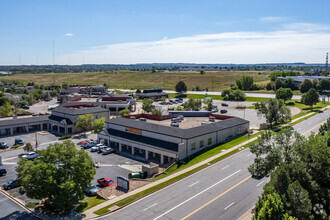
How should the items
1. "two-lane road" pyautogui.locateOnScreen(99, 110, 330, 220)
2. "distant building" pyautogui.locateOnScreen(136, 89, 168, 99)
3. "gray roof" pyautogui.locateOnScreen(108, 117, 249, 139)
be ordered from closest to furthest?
"two-lane road" pyautogui.locateOnScreen(99, 110, 330, 220)
"gray roof" pyautogui.locateOnScreen(108, 117, 249, 139)
"distant building" pyautogui.locateOnScreen(136, 89, 168, 99)

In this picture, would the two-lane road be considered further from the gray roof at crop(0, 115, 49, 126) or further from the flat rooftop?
the gray roof at crop(0, 115, 49, 126)

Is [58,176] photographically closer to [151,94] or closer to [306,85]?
[151,94]

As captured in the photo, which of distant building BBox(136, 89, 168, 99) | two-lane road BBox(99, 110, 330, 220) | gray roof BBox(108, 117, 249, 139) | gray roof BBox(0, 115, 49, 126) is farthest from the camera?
distant building BBox(136, 89, 168, 99)

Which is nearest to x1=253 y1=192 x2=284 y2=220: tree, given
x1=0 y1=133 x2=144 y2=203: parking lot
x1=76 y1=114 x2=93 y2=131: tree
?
x1=0 y1=133 x2=144 y2=203: parking lot

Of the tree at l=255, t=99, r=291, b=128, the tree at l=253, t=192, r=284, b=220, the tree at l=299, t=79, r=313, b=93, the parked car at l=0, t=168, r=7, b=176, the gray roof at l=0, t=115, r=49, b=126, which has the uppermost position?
the tree at l=299, t=79, r=313, b=93

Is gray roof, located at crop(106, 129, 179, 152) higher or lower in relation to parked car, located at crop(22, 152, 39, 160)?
higher

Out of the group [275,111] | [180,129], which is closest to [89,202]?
[180,129]

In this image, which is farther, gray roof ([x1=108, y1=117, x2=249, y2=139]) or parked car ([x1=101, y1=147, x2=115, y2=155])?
parked car ([x1=101, y1=147, x2=115, y2=155])
